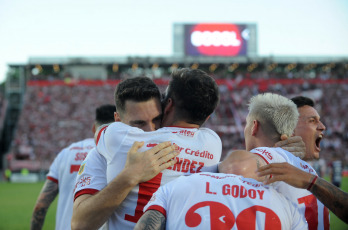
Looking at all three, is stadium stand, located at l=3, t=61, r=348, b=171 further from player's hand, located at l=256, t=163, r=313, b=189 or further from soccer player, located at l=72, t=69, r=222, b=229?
player's hand, located at l=256, t=163, r=313, b=189

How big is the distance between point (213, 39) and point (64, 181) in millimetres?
42093

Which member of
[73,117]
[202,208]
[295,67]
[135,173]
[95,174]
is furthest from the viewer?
[295,67]

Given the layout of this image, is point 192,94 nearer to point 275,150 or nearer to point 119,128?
point 119,128

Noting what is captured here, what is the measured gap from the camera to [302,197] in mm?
2254

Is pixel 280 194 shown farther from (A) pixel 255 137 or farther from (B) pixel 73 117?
(B) pixel 73 117

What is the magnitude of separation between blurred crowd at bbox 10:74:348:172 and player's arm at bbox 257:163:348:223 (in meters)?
28.4

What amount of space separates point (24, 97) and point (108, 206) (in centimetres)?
4158

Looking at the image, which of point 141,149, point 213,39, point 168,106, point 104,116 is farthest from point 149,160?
point 213,39

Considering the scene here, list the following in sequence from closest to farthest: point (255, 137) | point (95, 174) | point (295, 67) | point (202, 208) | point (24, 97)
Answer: point (202, 208) < point (95, 174) < point (255, 137) < point (24, 97) < point (295, 67)

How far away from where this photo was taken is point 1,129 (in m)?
38.7

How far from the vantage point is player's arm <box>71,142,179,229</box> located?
225cm

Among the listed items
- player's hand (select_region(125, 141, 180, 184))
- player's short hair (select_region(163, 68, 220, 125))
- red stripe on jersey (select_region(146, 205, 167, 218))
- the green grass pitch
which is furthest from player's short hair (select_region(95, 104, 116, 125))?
the green grass pitch

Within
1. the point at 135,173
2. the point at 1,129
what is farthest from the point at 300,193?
the point at 1,129

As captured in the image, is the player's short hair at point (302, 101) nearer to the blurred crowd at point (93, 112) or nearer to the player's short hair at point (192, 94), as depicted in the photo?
the player's short hair at point (192, 94)
